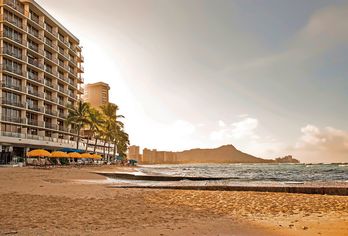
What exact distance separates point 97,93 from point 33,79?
94263 mm

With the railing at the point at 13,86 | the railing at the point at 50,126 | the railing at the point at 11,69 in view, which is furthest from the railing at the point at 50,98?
the railing at the point at 11,69

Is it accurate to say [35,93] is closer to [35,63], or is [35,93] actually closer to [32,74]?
[32,74]

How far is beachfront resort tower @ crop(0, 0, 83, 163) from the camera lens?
186ft

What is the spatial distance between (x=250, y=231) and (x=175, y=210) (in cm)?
364

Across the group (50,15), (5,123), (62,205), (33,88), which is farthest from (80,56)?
(62,205)

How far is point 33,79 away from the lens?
65.2 metres

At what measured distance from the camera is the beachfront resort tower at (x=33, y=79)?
56812mm

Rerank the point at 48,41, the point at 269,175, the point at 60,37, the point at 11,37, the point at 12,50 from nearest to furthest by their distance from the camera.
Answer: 1. the point at 269,175
2. the point at 11,37
3. the point at 12,50
4. the point at 48,41
5. the point at 60,37

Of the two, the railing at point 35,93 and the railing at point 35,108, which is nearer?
the railing at point 35,108

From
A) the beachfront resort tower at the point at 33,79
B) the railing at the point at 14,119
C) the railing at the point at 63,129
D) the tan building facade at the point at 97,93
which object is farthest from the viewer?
the tan building facade at the point at 97,93

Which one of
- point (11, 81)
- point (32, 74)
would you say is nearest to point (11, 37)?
point (11, 81)

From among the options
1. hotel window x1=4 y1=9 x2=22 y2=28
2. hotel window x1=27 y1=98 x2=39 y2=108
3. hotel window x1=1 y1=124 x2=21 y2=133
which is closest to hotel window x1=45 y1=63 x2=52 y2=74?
hotel window x1=27 y1=98 x2=39 y2=108

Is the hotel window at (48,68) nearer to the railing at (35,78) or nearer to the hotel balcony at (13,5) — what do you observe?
the railing at (35,78)

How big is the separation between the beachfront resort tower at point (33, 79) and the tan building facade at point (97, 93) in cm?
7318
